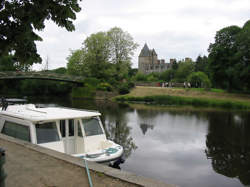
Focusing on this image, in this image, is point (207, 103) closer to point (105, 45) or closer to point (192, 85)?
point (192, 85)

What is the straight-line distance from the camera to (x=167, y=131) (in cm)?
1608

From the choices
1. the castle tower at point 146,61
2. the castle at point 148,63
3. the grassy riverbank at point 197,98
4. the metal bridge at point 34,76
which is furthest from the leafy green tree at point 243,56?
the castle tower at point 146,61

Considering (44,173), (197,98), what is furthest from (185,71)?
(44,173)

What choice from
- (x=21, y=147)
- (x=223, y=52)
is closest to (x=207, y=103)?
(x=223, y=52)

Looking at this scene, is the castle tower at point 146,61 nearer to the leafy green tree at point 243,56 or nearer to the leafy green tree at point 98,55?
the leafy green tree at point 98,55

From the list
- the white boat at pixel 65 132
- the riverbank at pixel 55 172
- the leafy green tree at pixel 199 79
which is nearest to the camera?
the riverbank at pixel 55 172

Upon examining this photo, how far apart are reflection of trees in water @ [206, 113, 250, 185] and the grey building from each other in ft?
324

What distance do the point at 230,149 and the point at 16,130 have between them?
392 inches

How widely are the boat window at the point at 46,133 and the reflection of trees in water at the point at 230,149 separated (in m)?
6.34

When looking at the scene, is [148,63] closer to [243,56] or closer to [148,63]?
[148,63]

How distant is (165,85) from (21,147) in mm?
46731

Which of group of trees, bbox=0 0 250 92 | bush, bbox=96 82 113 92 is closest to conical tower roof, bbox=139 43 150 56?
group of trees, bbox=0 0 250 92

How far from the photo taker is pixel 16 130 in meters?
8.74

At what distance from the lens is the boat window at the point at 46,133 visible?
7.62 m
